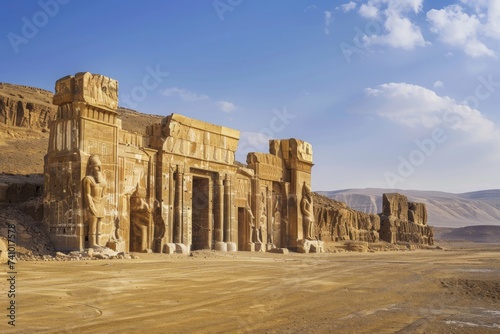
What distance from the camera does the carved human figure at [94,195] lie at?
59.1ft

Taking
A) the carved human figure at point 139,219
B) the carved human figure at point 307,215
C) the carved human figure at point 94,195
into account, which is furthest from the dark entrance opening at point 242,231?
the carved human figure at point 94,195

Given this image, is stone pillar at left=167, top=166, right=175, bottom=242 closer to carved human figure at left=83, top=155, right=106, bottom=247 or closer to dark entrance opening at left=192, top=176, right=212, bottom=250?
dark entrance opening at left=192, top=176, right=212, bottom=250

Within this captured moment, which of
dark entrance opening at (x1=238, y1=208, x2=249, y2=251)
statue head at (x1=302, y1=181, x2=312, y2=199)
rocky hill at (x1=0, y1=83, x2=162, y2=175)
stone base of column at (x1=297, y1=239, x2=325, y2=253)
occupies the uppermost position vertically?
rocky hill at (x1=0, y1=83, x2=162, y2=175)

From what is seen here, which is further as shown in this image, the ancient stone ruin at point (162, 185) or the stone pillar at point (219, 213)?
the stone pillar at point (219, 213)

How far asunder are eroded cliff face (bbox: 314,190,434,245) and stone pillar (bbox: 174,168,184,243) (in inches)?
1049

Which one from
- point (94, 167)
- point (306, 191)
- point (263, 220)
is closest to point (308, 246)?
point (263, 220)

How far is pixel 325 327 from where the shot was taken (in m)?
6.45

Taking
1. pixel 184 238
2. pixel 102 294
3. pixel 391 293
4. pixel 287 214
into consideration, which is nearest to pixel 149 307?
pixel 102 294

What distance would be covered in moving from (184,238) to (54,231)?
20.5 ft

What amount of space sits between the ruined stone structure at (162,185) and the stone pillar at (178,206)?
4 centimetres

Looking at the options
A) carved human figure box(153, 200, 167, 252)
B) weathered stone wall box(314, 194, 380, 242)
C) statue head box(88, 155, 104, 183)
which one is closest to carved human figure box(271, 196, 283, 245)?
carved human figure box(153, 200, 167, 252)

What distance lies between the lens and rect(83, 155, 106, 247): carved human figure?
18000 millimetres

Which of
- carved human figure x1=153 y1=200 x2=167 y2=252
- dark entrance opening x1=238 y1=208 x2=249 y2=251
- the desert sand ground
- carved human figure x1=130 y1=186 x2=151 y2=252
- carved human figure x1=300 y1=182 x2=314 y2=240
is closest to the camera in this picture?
the desert sand ground

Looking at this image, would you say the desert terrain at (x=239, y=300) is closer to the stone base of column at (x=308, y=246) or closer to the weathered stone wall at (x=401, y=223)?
the stone base of column at (x=308, y=246)
